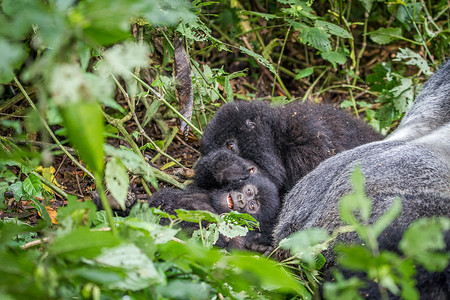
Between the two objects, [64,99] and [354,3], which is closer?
[64,99]

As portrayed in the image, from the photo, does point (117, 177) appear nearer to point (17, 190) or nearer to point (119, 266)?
point (119, 266)

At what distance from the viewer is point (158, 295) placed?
0.81 m

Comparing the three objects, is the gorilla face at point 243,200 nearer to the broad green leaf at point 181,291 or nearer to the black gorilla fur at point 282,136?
the black gorilla fur at point 282,136

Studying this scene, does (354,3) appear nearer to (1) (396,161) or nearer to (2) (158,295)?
(1) (396,161)

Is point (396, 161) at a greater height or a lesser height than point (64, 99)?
lesser

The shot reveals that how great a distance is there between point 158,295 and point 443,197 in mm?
870

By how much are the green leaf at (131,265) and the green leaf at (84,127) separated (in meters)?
0.18

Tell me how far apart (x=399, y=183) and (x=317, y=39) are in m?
1.70

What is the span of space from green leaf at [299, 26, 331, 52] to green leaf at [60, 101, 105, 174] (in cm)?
248

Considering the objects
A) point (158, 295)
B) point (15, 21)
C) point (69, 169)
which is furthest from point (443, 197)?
point (69, 169)

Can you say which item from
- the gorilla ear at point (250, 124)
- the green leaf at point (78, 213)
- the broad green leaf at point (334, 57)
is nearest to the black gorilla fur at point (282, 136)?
the gorilla ear at point (250, 124)

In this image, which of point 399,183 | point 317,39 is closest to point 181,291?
point 399,183

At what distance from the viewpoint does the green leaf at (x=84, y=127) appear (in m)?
0.61

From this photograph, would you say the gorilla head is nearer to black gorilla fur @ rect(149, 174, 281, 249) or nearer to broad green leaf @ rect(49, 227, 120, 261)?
black gorilla fur @ rect(149, 174, 281, 249)
